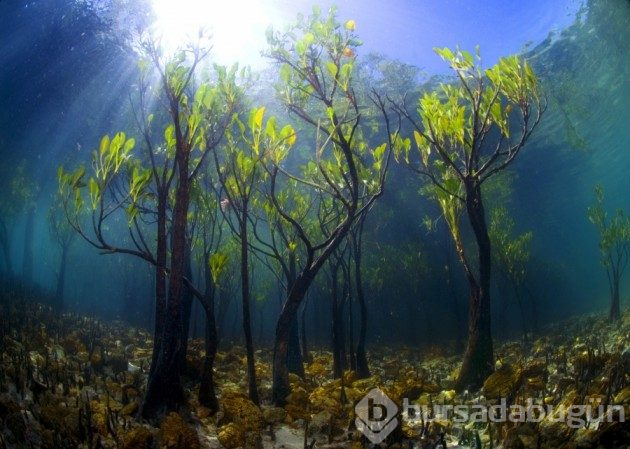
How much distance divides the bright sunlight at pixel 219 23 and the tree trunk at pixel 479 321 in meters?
4.84

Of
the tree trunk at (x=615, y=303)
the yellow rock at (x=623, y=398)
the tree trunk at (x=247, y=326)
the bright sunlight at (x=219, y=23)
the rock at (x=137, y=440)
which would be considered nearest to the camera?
the yellow rock at (x=623, y=398)

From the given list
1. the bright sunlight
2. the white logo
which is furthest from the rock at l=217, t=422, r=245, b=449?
the bright sunlight

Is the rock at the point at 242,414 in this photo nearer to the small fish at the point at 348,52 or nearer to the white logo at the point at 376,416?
the white logo at the point at 376,416

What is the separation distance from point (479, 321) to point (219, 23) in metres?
6.76

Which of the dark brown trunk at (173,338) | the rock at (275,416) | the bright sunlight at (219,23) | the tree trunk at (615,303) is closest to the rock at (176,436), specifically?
the dark brown trunk at (173,338)

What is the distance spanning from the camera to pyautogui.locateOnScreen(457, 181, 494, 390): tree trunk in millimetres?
5789

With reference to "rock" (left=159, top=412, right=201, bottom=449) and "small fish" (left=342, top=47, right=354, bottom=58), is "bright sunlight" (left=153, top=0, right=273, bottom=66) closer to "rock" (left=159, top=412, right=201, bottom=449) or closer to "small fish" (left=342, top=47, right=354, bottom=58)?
"small fish" (left=342, top=47, right=354, bottom=58)

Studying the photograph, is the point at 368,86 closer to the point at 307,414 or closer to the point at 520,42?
the point at 520,42

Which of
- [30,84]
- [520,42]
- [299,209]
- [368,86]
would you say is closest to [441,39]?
[368,86]

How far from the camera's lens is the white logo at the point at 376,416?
372cm

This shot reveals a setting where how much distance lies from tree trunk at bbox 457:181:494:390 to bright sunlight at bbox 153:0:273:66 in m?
4.84

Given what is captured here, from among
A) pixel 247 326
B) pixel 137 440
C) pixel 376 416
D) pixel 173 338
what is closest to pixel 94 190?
pixel 173 338

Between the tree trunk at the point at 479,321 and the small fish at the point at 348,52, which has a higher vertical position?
the small fish at the point at 348,52

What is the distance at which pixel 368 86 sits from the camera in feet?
48.6
